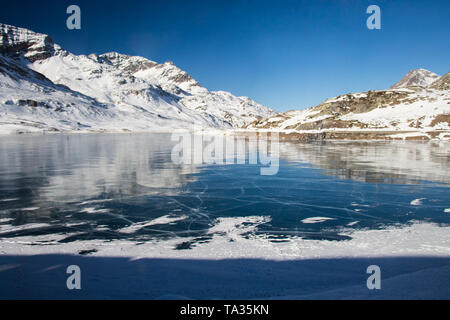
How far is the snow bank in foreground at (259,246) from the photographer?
5.40 meters

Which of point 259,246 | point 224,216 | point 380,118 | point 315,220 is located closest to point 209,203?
point 224,216

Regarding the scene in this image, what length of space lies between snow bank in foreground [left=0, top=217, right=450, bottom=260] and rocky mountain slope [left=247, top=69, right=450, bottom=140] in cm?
4307

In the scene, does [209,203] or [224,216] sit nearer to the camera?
[224,216]

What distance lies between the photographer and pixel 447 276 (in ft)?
14.8

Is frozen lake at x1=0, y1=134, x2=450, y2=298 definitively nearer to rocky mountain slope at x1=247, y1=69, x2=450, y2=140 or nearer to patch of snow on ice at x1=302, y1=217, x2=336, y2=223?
patch of snow on ice at x1=302, y1=217, x2=336, y2=223

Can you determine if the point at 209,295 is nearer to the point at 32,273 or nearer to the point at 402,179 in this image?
the point at 32,273

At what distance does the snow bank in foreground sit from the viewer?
540cm

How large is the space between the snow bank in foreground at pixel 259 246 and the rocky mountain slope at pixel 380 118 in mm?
43072

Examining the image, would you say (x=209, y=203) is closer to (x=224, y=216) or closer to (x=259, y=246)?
(x=224, y=216)

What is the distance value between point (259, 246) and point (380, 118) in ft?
178

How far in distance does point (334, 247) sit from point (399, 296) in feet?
5.44

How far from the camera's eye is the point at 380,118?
2058 inches
